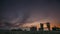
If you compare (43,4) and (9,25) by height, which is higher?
(43,4)

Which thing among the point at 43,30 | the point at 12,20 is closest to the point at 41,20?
the point at 43,30

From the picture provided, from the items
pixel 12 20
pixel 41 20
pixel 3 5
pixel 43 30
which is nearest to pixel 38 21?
pixel 41 20

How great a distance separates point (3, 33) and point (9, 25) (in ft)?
1.02

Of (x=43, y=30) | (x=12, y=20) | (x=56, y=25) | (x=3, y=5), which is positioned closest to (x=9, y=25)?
(x=12, y=20)

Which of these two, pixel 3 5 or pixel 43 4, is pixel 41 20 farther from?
pixel 3 5

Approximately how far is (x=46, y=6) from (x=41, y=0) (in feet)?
0.61

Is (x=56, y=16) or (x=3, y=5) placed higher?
(x=3, y=5)

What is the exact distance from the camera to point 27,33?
11.9ft

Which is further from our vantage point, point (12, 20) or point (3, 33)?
point (12, 20)

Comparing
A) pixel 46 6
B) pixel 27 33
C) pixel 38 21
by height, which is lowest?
pixel 27 33

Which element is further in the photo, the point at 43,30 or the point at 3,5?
the point at 3,5

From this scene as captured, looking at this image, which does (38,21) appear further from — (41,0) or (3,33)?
(3,33)

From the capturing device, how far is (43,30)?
369 cm

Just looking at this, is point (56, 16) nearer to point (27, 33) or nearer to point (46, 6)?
point (46, 6)
